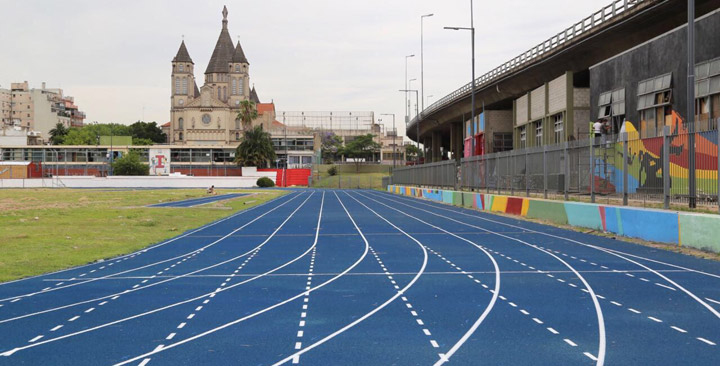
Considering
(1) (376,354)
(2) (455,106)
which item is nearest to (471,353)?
(1) (376,354)

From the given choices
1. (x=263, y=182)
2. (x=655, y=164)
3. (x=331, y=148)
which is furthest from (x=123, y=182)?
(x=655, y=164)

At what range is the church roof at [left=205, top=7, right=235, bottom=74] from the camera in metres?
Answer: 144

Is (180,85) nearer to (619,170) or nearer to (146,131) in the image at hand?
(146,131)

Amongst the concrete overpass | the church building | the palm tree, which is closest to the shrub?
the concrete overpass

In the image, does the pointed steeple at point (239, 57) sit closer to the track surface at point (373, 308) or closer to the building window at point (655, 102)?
the building window at point (655, 102)

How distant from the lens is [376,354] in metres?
5.93

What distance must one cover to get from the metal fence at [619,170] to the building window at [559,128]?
13507 millimetres

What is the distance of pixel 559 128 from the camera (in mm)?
43656

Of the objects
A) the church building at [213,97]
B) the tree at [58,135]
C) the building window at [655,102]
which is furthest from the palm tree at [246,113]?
the building window at [655,102]

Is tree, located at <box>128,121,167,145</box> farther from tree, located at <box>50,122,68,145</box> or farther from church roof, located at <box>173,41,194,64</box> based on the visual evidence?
church roof, located at <box>173,41,194,64</box>

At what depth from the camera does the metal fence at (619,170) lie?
14016 mm

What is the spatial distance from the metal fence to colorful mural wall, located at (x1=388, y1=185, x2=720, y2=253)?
58 cm

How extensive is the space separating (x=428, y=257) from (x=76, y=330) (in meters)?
7.69

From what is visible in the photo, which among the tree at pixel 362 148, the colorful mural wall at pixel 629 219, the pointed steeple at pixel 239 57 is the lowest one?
the colorful mural wall at pixel 629 219
